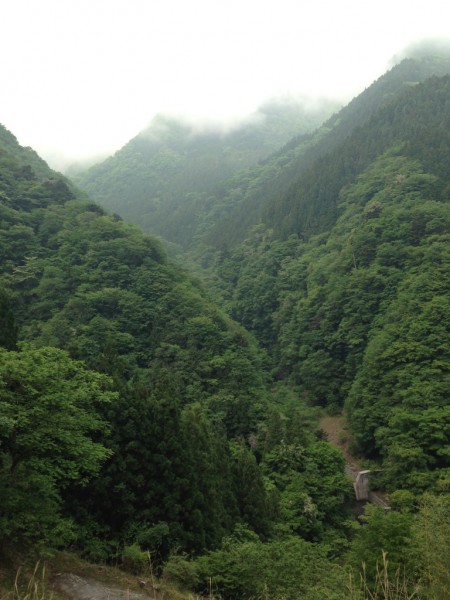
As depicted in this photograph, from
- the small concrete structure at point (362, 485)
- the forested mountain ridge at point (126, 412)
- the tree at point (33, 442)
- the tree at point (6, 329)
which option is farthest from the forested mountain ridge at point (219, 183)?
the tree at point (33, 442)

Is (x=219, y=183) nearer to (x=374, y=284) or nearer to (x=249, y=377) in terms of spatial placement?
(x=374, y=284)

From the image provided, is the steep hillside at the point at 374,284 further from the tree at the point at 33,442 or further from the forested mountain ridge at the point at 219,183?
the tree at the point at 33,442

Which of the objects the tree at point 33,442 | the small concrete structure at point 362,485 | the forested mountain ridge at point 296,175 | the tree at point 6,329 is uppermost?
the forested mountain ridge at point 296,175

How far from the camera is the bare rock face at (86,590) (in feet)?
40.5

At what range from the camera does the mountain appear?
123250 mm

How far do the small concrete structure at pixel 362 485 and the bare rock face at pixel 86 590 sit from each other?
26.5 metres

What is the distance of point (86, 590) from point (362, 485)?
28.5 meters

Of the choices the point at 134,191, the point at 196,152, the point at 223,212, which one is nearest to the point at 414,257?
the point at 223,212

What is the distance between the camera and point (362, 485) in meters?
36.4

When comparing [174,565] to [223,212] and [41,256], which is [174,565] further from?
[223,212]

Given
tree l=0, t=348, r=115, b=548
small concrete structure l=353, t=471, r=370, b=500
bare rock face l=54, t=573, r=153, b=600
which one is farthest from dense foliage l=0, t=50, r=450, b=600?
small concrete structure l=353, t=471, r=370, b=500

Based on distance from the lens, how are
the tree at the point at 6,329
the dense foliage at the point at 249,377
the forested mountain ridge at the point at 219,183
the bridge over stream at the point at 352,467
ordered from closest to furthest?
1. the dense foliage at the point at 249,377
2. the tree at the point at 6,329
3. the bridge over stream at the point at 352,467
4. the forested mountain ridge at the point at 219,183

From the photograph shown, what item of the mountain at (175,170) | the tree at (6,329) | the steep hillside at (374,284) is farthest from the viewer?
the mountain at (175,170)

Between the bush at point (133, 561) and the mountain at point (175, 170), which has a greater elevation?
the mountain at point (175, 170)
